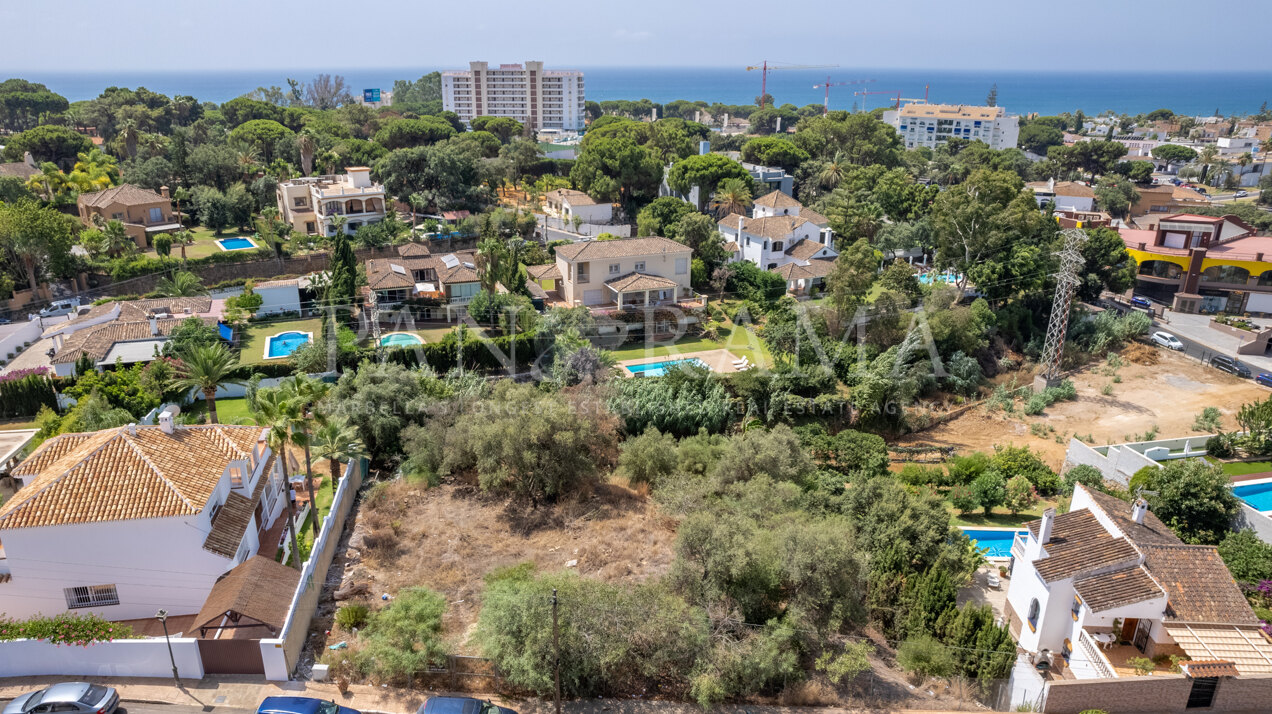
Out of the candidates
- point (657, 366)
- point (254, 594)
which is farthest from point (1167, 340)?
point (254, 594)

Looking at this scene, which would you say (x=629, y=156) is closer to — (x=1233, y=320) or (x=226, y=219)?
(x=226, y=219)

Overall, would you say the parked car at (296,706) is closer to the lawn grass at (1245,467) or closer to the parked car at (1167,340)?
the lawn grass at (1245,467)

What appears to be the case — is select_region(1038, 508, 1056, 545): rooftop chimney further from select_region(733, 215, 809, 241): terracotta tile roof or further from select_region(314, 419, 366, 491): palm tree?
select_region(733, 215, 809, 241): terracotta tile roof

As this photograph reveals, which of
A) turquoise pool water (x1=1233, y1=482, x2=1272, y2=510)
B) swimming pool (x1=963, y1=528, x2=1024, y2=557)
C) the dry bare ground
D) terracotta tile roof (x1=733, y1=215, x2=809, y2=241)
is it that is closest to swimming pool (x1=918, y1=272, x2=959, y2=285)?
terracotta tile roof (x1=733, y1=215, x2=809, y2=241)

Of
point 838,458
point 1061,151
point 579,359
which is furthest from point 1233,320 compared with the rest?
point 1061,151

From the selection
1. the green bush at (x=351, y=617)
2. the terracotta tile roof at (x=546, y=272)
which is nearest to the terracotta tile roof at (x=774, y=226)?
the terracotta tile roof at (x=546, y=272)

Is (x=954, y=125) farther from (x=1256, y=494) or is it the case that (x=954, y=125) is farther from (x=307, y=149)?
(x=1256, y=494)
